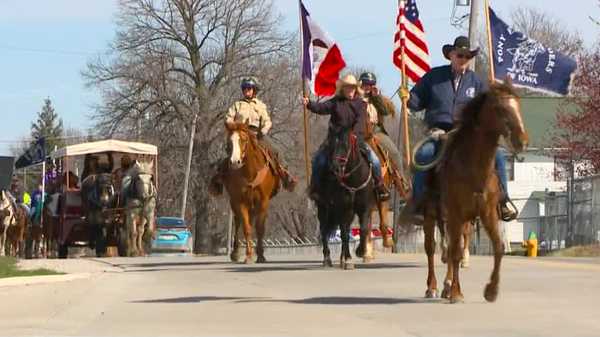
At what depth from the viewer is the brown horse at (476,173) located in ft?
41.1

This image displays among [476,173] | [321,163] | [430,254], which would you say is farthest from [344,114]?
[476,173]

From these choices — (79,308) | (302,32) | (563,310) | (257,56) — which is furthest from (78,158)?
(257,56)

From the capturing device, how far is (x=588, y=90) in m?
46.6

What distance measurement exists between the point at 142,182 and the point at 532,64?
988 centimetres

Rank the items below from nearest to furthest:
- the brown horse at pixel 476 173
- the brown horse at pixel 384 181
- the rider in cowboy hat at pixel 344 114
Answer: the brown horse at pixel 476 173
the rider in cowboy hat at pixel 344 114
the brown horse at pixel 384 181

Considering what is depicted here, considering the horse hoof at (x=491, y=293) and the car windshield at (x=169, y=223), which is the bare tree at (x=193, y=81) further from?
the horse hoof at (x=491, y=293)

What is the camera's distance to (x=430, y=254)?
14.1 meters

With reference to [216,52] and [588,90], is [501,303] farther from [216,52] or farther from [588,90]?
[216,52]

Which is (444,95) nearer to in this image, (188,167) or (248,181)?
(248,181)

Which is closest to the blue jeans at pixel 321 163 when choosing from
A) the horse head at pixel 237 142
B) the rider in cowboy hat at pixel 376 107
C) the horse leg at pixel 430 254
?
the rider in cowboy hat at pixel 376 107

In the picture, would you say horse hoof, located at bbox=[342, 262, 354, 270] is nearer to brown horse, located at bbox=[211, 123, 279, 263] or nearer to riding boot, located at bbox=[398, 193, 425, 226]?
brown horse, located at bbox=[211, 123, 279, 263]

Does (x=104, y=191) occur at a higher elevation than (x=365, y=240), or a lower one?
higher

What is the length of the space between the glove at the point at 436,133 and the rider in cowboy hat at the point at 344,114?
412 cm

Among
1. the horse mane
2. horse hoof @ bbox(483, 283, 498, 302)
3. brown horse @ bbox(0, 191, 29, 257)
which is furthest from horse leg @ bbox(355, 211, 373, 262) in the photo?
brown horse @ bbox(0, 191, 29, 257)
